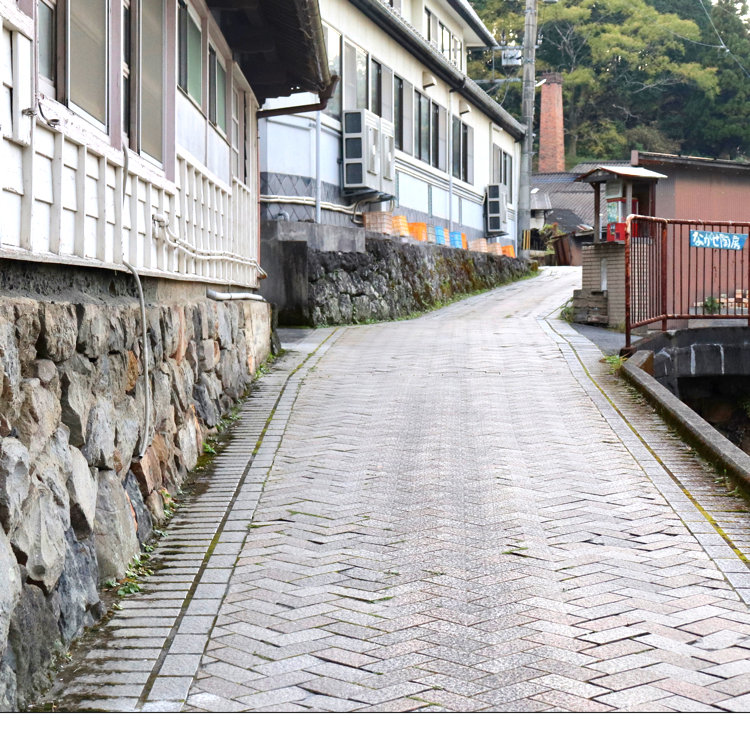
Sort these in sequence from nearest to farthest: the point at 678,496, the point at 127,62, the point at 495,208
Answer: the point at 127,62 → the point at 678,496 → the point at 495,208

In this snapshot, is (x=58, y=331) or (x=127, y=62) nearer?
(x=58, y=331)

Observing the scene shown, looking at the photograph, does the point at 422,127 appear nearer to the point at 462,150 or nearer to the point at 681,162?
the point at 462,150

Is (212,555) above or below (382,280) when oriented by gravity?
below

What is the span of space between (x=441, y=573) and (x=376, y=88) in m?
18.7

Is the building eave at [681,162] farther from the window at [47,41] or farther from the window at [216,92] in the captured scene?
the window at [47,41]

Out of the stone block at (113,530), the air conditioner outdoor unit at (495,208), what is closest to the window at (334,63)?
the air conditioner outdoor unit at (495,208)

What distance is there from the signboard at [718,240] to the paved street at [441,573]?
546 cm

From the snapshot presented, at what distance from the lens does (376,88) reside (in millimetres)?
23000

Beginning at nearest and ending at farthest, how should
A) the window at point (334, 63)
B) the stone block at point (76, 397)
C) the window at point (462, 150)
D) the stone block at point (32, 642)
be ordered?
1. the stone block at point (32, 642)
2. the stone block at point (76, 397)
3. the window at point (334, 63)
4. the window at point (462, 150)

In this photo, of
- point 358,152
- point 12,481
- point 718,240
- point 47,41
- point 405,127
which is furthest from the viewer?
point 405,127

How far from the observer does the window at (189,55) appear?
8805 mm

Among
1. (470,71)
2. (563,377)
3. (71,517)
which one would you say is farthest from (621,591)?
(470,71)

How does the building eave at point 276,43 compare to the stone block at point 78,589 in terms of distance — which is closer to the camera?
the stone block at point 78,589

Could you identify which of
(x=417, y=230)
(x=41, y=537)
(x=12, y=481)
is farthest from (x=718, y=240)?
(x=12, y=481)
